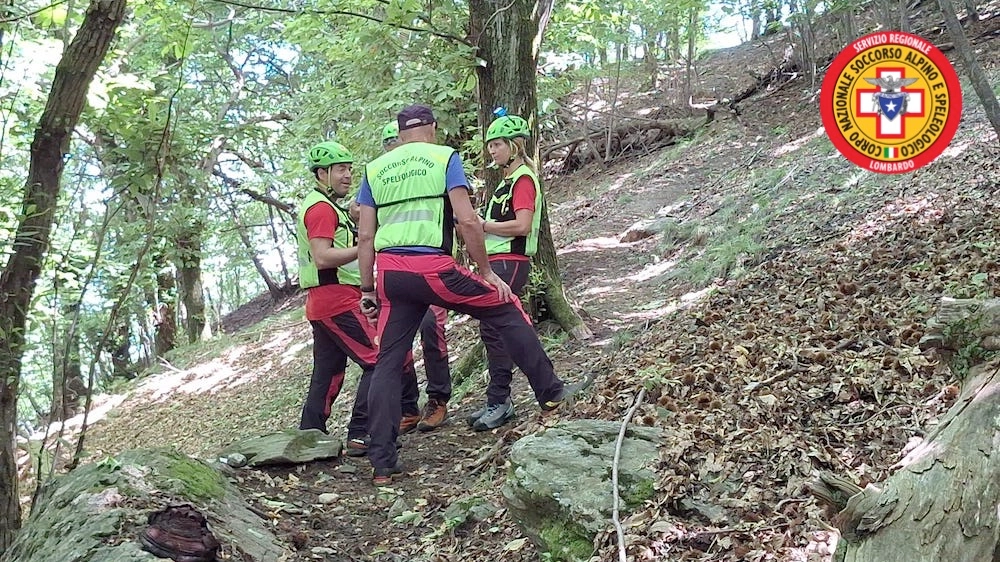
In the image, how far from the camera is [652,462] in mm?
3367

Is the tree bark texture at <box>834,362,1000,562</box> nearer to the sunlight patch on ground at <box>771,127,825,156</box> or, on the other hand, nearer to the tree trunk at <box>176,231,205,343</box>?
the sunlight patch on ground at <box>771,127,825,156</box>

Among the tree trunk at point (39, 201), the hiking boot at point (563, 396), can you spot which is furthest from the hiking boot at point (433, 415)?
the tree trunk at point (39, 201)

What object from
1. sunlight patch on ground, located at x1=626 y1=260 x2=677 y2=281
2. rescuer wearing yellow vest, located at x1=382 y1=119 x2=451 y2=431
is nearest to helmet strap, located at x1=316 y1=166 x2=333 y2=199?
rescuer wearing yellow vest, located at x1=382 y1=119 x2=451 y2=431

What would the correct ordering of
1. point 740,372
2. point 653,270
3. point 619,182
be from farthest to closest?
point 619,182 → point 653,270 → point 740,372

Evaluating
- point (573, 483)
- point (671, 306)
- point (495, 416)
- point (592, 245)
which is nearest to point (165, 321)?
point (592, 245)

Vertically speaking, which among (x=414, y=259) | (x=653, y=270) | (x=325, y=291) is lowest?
(x=653, y=270)

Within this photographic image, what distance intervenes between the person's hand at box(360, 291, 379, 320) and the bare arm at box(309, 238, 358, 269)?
273 mm

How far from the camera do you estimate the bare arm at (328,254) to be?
494cm

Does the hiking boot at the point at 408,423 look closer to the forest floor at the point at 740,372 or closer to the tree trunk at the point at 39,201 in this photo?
the forest floor at the point at 740,372

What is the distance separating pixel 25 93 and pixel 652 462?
5990mm

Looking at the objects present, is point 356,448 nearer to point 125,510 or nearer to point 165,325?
point 125,510

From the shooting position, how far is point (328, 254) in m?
4.95

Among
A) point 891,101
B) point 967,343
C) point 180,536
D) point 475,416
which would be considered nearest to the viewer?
point 967,343

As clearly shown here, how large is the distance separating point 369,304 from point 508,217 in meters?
1.22
